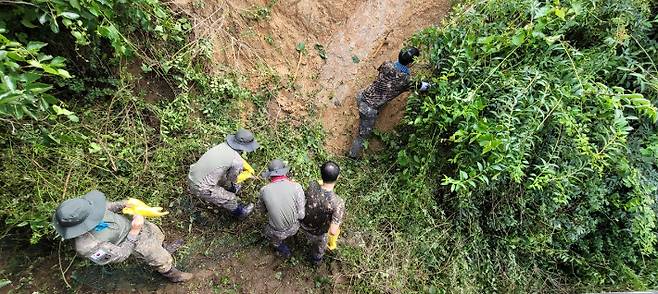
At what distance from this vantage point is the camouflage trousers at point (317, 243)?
4.08 m

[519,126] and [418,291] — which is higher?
[519,126]

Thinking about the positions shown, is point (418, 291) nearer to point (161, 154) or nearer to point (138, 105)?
point (161, 154)

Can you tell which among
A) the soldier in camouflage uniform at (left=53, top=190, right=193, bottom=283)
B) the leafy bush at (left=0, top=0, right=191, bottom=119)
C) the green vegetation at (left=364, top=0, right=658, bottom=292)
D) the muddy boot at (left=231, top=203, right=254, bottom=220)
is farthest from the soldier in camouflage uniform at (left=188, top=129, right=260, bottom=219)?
the green vegetation at (left=364, top=0, right=658, bottom=292)

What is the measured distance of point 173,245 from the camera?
4.11 metres

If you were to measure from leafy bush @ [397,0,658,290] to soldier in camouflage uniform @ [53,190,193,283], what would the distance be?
296 cm

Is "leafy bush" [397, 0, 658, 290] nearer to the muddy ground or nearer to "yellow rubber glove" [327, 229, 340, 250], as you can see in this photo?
the muddy ground

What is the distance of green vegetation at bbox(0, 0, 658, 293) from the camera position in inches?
152

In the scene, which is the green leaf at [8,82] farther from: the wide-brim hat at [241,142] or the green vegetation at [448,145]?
the wide-brim hat at [241,142]

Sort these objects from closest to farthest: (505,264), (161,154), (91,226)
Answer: (91,226)
(161,154)
(505,264)

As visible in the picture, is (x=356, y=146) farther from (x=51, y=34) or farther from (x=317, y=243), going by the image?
(x=51, y=34)

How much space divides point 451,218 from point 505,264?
2.69ft

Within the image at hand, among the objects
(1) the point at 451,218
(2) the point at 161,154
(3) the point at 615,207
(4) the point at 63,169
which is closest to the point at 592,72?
(3) the point at 615,207

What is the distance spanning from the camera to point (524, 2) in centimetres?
410

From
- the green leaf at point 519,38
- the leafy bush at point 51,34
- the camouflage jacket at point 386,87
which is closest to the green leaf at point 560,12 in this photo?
the green leaf at point 519,38
